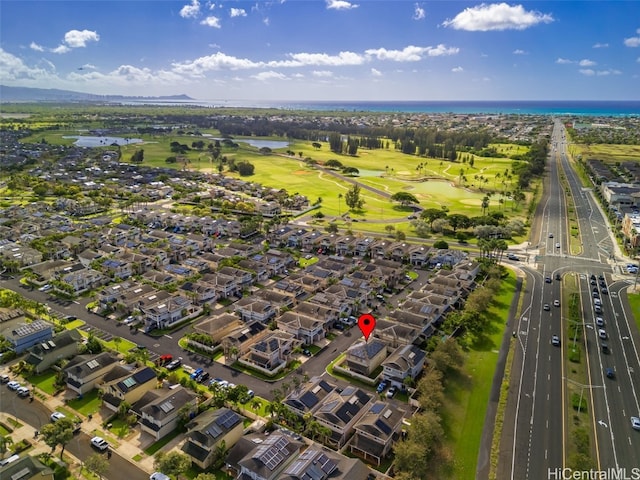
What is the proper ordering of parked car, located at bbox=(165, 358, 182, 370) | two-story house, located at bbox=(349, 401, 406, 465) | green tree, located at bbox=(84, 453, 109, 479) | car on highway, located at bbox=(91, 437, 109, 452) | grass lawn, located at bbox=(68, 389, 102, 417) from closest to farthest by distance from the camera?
green tree, located at bbox=(84, 453, 109, 479), two-story house, located at bbox=(349, 401, 406, 465), car on highway, located at bbox=(91, 437, 109, 452), grass lawn, located at bbox=(68, 389, 102, 417), parked car, located at bbox=(165, 358, 182, 370)

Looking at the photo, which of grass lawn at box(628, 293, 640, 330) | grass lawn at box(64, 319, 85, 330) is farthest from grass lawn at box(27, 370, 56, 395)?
grass lawn at box(628, 293, 640, 330)

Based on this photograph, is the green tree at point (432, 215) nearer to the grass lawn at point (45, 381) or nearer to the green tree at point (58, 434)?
the grass lawn at point (45, 381)

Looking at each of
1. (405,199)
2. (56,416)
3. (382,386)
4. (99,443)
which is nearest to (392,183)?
(405,199)

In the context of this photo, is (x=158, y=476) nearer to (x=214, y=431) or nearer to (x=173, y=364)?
(x=214, y=431)

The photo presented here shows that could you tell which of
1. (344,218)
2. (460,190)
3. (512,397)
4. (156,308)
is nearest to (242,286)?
(156,308)

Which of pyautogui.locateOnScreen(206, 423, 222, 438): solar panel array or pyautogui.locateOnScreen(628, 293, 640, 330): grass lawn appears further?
pyautogui.locateOnScreen(628, 293, 640, 330): grass lawn

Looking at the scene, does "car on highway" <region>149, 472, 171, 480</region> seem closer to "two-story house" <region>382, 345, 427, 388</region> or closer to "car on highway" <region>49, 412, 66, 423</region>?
"car on highway" <region>49, 412, 66, 423</region>

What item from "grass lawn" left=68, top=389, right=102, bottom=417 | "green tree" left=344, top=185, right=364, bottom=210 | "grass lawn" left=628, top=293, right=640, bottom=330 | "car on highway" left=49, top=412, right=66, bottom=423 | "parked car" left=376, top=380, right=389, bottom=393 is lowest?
"grass lawn" left=68, top=389, right=102, bottom=417
